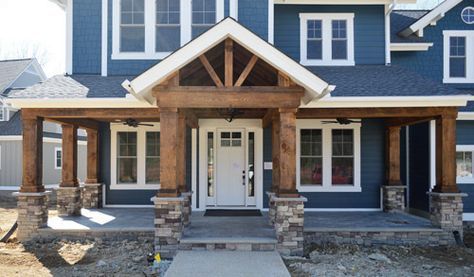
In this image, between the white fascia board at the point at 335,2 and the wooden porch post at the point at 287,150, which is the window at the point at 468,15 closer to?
the white fascia board at the point at 335,2

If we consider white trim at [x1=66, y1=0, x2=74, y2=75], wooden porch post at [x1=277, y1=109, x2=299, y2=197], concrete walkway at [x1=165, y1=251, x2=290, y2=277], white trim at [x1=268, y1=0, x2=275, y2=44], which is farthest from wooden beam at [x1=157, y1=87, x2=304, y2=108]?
white trim at [x1=66, y1=0, x2=74, y2=75]

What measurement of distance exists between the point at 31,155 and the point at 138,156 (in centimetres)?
369

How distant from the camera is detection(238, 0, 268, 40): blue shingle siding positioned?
→ 36.6ft

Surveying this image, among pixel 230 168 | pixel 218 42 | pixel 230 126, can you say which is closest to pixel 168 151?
pixel 218 42

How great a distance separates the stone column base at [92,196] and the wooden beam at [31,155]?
2.89 meters

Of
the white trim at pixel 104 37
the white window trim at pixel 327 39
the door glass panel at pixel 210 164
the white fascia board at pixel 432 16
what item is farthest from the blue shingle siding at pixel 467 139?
the white trim at pixel 104 37

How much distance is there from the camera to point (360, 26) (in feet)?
39.2

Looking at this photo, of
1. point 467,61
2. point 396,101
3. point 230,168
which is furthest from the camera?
point 467,61

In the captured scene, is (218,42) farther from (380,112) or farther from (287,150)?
(380,112)

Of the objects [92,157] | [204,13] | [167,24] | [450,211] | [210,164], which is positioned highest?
[204,13]

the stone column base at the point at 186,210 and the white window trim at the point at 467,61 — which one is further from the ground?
the white window trim at the point at 467,61

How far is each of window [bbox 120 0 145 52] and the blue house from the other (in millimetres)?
27

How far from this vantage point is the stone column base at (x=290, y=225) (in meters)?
7.84

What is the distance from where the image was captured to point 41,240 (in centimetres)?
902
